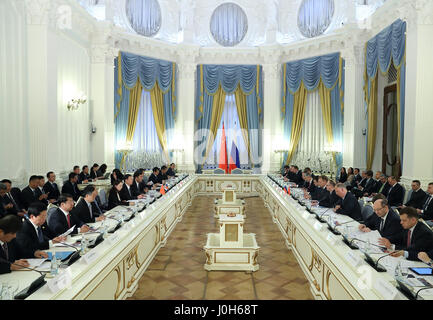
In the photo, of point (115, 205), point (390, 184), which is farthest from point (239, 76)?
point (115, 205)

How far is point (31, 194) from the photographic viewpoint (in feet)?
22.5

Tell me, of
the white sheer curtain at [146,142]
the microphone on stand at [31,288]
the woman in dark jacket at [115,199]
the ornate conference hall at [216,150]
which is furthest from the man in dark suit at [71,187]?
the microphone on stand at [31,288]

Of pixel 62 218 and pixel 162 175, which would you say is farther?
pixel 162 175

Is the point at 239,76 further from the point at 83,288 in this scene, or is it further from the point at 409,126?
the point at 83,288

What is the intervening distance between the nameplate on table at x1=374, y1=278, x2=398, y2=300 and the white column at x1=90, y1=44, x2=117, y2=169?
9720mm

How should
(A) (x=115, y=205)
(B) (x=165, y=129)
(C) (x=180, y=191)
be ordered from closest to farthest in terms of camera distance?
(A) (x=115, y=205), (C) (x=180, y=191), (B) (x=165, y=129)

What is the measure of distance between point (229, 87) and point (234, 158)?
8.74 feet

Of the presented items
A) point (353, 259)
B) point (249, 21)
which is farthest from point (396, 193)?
point (249, 21)

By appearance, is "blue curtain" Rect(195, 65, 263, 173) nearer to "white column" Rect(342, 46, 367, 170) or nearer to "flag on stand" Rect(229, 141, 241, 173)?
"flag on stand" Rect(229, 141, 241, 173)

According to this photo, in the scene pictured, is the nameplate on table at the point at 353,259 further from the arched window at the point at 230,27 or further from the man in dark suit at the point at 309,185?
the arched window at the point at 230,27

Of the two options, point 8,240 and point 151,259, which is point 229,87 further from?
point 8,240

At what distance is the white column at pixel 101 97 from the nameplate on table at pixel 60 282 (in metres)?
8.75

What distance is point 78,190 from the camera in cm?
844

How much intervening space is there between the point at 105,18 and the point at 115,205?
6.71 meters
